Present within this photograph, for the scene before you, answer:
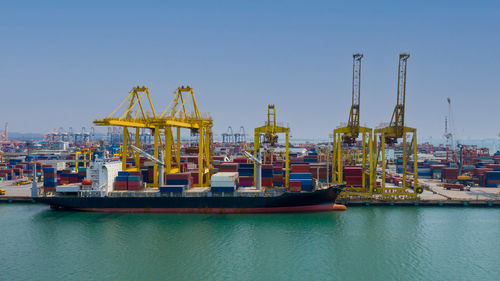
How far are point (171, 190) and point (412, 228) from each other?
2533 centimetres

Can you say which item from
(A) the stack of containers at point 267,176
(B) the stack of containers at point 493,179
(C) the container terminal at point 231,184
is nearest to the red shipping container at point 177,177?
(C) the container terminal at point 231,184

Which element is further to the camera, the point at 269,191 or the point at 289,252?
the point at 269,191

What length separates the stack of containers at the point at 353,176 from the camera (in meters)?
46.7

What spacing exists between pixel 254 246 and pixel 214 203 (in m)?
11.5

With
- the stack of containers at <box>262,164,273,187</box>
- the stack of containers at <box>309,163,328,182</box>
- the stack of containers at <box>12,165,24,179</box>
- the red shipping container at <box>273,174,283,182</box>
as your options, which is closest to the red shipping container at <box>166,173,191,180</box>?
the stack of containers at <box>262,164,273,187</box>

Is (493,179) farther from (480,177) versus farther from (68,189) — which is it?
(68,189)

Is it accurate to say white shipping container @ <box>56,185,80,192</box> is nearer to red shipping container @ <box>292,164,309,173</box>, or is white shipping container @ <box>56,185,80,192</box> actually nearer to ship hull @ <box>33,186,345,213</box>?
ship hull @ <box>33,186,345,213</box>

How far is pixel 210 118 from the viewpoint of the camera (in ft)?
155

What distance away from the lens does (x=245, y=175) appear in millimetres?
46281

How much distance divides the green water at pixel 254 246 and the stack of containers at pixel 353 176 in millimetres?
6683

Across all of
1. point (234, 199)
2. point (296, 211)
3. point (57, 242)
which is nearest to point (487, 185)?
point (296, 211)

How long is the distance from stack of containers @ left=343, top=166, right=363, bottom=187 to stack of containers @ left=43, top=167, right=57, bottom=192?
1453 inches

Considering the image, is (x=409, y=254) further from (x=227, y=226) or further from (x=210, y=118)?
(x=210, y=118)

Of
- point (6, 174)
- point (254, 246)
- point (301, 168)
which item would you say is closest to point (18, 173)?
point (6, 174)
